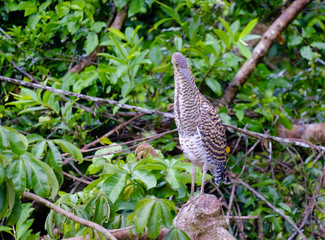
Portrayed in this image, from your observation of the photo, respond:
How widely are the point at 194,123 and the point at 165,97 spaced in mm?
1439

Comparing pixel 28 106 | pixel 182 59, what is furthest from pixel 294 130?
pixel 28 106

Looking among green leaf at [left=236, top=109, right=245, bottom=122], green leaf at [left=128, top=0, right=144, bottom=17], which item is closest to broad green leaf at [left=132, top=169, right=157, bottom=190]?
green leaf at [left=236, top=109, right=245, bottom=122]

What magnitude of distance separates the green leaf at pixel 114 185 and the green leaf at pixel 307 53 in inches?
107

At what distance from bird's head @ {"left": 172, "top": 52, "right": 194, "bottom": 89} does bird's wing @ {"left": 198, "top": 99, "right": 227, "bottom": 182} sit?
0.30 meters

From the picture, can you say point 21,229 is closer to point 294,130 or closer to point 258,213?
point 258,213

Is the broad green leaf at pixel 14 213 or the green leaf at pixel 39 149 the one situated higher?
the green leaf at pixel 39 149

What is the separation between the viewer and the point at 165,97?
15.9 feet

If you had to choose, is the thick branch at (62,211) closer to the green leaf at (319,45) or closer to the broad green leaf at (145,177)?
the broad green leaf at (145,177)

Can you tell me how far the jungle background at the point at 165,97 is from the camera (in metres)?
4.29

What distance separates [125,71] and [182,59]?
1.12 meters

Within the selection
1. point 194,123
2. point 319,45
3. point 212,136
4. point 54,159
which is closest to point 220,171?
point 212,136

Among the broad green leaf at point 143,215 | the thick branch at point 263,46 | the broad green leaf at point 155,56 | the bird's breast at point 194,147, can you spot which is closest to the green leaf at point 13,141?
the broad green leaf at point 143,215

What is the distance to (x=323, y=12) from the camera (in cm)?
571

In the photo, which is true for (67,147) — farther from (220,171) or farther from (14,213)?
(220,171)
